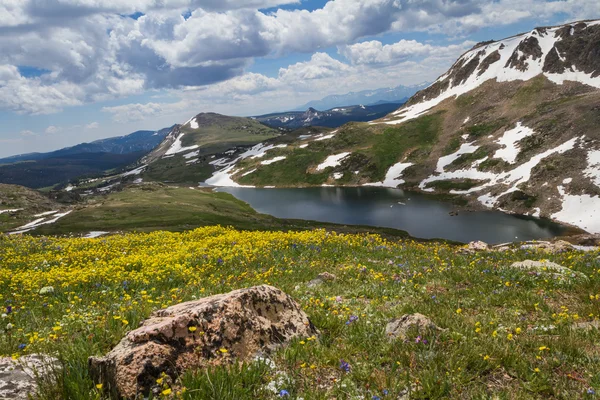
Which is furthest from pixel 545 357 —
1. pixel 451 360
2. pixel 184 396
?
pixel 184 396

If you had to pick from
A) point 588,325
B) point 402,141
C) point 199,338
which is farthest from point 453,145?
point 199,338

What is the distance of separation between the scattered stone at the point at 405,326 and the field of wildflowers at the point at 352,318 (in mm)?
198

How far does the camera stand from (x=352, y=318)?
735cm

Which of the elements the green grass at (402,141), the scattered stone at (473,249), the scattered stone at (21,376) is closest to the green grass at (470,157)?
the green grass at (402,141)

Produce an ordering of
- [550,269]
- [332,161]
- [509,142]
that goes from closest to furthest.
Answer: [550,269] < [509,142] < [332,161]

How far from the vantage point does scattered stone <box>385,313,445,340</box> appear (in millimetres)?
6264

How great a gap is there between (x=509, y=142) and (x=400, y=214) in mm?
65217

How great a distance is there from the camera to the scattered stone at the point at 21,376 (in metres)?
4.03

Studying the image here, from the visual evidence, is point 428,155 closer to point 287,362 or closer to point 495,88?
point 495,88

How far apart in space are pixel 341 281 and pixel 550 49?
21740 cm

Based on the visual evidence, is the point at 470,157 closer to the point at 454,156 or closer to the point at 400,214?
the point at 454,156

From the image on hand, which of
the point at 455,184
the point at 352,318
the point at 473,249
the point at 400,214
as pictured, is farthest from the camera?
the point at 455,184

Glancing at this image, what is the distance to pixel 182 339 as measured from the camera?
5.05m

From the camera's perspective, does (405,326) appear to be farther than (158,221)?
No
